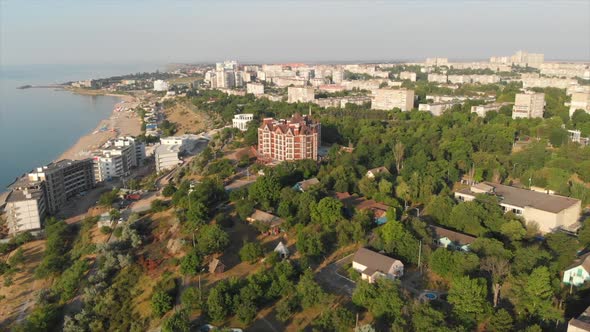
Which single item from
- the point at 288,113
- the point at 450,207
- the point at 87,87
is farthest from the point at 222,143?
the point at 87,87

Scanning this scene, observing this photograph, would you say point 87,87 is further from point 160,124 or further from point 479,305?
point 479,305

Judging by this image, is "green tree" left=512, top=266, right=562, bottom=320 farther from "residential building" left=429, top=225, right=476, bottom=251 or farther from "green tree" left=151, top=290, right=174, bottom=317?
"green tree" left=151, top=290, right=174, bottom=317

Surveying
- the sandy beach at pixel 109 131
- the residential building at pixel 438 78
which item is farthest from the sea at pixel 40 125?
the residential building at pixel 438 78

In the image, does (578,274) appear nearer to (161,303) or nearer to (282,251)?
(282,251)

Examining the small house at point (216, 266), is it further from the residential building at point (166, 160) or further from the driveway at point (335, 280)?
the residential building at point (166, 160)

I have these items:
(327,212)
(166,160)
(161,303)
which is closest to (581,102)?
(327,212)

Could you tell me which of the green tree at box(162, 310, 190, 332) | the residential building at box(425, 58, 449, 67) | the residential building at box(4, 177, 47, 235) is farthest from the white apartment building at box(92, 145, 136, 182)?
the residential building at box(425, 58, 449, 67)
